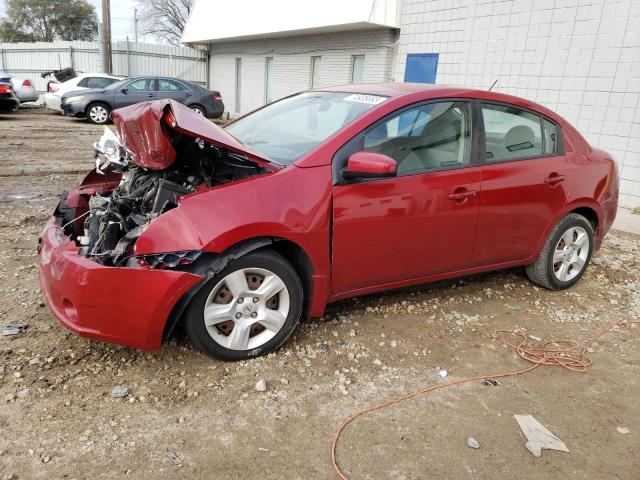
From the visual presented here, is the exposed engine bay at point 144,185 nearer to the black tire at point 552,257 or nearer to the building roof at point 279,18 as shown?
the black tire at point 552,257

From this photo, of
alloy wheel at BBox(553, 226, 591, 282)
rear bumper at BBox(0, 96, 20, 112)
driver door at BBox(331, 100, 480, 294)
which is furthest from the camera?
rear bumper at BBox(0, 96, 20, 112)

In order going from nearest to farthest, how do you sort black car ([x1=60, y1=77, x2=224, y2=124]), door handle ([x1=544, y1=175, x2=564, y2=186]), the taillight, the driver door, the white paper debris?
1. the white paper debris
2. the taillight
3. the driver door
4. door handle ([x1=544, y1=175, x2=564, y2=186])
5. black car ([x1=60, y1=77, x2=224, y2=124])

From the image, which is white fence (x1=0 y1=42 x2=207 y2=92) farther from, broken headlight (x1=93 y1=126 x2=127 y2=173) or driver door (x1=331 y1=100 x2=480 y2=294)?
driver door (x1=331 y1=100 x2=480 y2=294)

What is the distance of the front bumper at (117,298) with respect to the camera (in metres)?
2.66

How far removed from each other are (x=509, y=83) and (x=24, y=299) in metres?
8.36

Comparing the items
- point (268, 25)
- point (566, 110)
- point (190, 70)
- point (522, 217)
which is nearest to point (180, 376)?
point (522, 217)

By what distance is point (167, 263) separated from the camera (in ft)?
8.95

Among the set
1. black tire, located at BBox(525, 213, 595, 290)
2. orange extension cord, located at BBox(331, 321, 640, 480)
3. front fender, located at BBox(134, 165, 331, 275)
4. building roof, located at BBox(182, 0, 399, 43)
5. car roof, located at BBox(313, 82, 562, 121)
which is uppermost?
building roof, located at BBox(182, 0, 399, 43)

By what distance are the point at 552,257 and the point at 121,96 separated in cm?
1378

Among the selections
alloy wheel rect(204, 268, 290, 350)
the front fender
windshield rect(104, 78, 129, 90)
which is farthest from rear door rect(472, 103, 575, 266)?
windshield rect(104, 78, 129, 90)

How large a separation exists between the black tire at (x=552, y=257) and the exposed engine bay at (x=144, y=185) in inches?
102

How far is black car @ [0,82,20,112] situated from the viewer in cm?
1384

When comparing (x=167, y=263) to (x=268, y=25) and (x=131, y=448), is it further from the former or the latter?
(x=268, y=25)

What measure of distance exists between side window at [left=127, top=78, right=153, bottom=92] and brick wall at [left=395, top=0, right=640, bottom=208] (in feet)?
28.9
